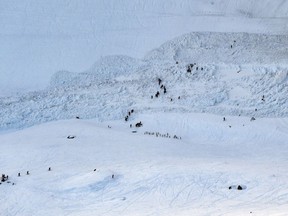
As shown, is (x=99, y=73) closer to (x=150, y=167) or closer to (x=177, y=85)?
(x=177, y=85)

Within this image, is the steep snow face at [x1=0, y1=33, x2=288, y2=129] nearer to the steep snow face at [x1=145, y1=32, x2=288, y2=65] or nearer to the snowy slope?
the steep snow face at [x1=145, y1=32, x2=288, y2=65]

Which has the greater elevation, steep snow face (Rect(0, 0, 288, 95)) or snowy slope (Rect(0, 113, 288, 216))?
steep snow face (Rect(0, 0, 288, 95))

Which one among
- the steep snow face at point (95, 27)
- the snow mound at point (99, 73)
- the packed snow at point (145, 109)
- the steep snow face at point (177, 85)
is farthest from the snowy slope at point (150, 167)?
the steep snow face at point (95, 27)

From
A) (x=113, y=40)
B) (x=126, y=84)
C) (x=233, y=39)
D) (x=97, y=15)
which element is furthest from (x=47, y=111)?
(x=233, y=39)

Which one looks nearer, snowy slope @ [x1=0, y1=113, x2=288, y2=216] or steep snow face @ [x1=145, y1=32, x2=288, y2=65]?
snowy slope @ [x1=0, y1=113, x2=288, y2=216]

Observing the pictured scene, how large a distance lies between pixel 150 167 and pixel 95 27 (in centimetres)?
1339

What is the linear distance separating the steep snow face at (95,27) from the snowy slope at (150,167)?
553 centimetres

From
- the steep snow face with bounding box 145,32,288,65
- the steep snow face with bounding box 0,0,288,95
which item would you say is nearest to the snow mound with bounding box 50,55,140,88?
the steep snow face with bounding box 0,0,288,95

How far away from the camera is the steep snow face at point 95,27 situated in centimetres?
2522

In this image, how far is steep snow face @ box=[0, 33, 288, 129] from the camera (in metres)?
21.0

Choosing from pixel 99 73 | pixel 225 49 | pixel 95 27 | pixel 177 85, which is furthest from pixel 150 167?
pixel 95 27

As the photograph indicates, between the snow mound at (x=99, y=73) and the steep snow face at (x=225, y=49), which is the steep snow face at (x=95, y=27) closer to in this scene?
the snow mound at (x=99, y=73)

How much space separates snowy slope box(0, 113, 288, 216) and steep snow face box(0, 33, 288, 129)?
883mm

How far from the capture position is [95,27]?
89.4ft
